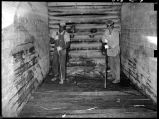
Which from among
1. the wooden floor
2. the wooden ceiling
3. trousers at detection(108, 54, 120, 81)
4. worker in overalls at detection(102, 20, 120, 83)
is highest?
the wooden ceiling

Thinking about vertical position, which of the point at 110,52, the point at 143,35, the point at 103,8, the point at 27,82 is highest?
the point at 103,8

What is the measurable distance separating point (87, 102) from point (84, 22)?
18.3 feet

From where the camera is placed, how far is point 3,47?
4.48 m

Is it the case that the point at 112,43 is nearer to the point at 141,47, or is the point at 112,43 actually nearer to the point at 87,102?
the point at 141,47

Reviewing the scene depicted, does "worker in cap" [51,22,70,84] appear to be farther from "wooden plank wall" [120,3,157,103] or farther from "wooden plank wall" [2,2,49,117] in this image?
"wooden plank wall" [120,3,157,103]

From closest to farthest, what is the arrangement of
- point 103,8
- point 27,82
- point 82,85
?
point 27,82
point 82,85
point 103,8

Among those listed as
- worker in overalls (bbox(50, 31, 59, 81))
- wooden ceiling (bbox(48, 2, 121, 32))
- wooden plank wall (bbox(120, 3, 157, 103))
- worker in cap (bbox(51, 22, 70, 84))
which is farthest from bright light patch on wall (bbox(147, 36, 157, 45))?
wooden ceiling (bbox(48, 2, 121, 32))

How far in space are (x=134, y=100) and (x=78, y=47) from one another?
17.5 feet

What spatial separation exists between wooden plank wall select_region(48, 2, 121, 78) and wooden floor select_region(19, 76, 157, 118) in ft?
9.70

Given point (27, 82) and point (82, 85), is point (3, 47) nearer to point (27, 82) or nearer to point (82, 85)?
point (27, 82)

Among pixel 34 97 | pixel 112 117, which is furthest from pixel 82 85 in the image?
pixel 112 117

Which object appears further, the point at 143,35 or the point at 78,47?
the point at 78,47

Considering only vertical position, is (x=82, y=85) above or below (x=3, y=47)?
below

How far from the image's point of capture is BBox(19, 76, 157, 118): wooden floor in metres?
5.43
